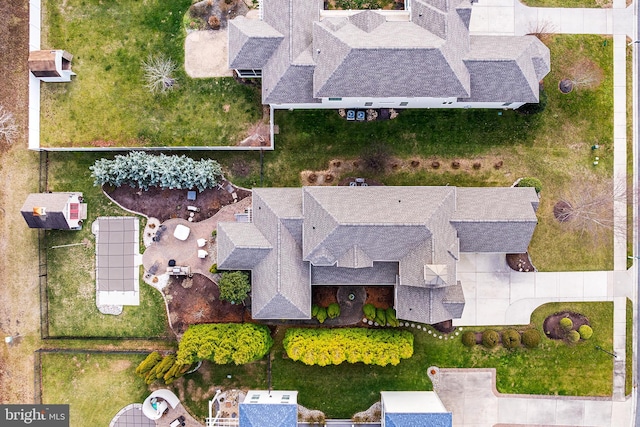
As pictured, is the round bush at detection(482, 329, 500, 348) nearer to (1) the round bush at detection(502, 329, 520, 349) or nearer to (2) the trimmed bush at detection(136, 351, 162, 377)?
(1) the round bush at detection(502, 329, 520, 349)

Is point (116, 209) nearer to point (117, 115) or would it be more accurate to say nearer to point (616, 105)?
point (117, 115)

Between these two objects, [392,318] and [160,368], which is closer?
[160,368]

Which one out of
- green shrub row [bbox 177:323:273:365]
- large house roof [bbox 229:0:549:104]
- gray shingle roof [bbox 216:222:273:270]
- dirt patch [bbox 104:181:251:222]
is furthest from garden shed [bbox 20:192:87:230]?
large house roof [bbox 229:0:549:104]

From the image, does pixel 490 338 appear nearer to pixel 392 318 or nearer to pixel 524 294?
pixel 524 294

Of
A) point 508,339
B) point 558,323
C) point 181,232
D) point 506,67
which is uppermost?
point 506,67

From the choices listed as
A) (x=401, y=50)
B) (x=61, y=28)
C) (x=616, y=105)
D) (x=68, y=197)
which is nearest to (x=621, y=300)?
(x=616, y=105)

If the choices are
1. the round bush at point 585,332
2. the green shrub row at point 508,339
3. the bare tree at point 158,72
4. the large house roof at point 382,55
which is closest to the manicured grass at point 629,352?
the round bush at point 585,332

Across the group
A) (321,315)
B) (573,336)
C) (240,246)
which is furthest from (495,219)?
(240,246)
